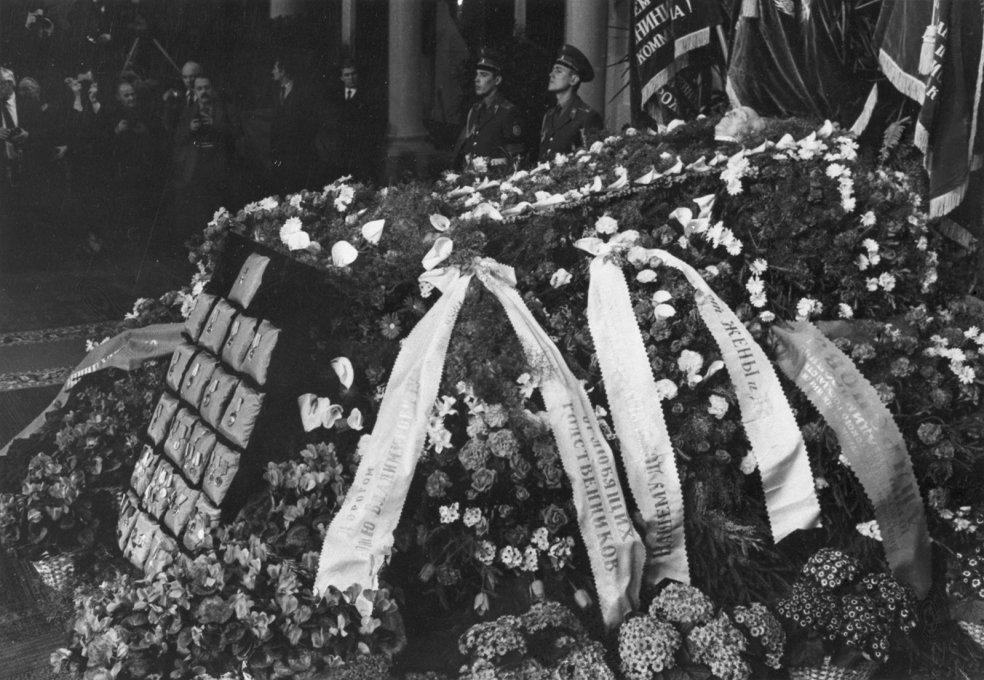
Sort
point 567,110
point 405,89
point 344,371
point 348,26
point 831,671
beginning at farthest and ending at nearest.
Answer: point 405,89 → point 348,26 → point 567,110 → point 344,371 → point 831,671

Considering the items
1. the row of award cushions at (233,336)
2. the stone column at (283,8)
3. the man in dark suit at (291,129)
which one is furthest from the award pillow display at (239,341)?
the stone column at (283,8)

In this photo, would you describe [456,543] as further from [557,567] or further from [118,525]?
[118,525]

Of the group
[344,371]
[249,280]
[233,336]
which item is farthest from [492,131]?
[344,371]

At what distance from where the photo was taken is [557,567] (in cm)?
282

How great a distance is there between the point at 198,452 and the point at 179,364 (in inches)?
19.5

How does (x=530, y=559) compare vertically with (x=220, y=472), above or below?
below

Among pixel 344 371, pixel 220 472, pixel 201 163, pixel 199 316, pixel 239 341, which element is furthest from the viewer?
pixel 201 163

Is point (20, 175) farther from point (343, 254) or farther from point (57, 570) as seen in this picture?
point (343, 254)

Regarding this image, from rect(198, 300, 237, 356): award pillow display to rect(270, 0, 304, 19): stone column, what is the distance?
11.6ft

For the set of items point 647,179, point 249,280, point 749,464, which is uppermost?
point 647,179

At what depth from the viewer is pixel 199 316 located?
11.2ft

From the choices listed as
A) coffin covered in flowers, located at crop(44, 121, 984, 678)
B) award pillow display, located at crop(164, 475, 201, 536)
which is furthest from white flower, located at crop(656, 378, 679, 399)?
award pillow display, located at crop(164, 475, 201, 536)

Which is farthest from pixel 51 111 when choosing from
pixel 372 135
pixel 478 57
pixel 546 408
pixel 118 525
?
pixel 546 408

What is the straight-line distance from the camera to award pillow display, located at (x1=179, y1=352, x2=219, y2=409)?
3.16 metres
